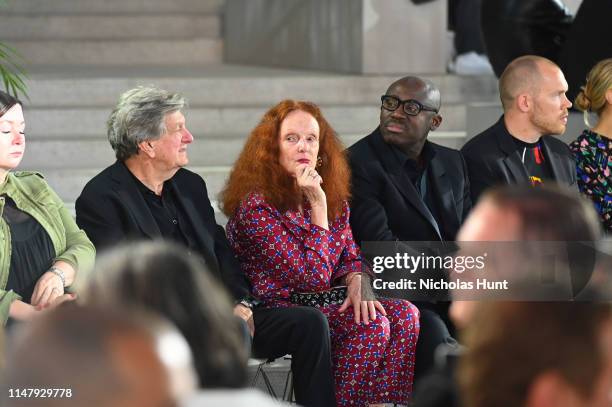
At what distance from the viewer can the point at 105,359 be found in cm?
115

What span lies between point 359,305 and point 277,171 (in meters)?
0.62

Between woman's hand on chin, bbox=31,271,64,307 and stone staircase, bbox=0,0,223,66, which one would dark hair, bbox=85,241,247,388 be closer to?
woman's hand on chin, bbox=31,271,64,307

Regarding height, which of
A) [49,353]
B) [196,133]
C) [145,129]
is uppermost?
[49,353]

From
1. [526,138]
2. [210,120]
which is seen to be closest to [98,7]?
[210,120]

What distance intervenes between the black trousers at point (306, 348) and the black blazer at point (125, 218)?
8.4 inches

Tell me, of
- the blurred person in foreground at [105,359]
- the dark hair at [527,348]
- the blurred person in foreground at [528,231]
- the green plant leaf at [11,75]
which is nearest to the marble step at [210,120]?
the green plant leaf at [11,75]

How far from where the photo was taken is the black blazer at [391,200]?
4.74 meters

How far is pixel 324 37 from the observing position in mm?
9367

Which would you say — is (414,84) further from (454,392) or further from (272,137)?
(454,392)

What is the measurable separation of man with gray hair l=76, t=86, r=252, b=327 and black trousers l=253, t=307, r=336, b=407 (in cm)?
13

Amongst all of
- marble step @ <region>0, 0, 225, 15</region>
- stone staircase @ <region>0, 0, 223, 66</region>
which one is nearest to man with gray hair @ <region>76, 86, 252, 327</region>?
stone staircase @ <region>0, 0, 223, 66</region>

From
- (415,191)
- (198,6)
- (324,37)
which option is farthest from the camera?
(198,6)

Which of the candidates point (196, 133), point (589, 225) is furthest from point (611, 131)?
point (589, 225)

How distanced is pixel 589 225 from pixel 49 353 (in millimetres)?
875
